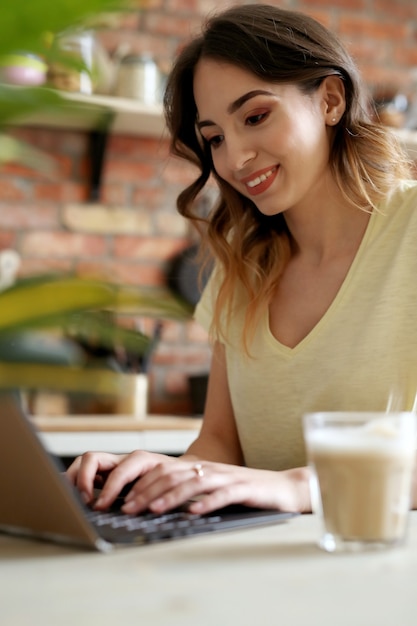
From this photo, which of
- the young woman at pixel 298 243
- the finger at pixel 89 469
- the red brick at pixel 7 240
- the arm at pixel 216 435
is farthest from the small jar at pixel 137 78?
the finger at pixel 89 469

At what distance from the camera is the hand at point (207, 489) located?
0.86m

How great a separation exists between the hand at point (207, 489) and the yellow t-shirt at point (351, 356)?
52 centimetres

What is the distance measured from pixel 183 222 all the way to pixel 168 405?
67 cm

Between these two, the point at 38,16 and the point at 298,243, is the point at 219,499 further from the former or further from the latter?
the point at 298,243

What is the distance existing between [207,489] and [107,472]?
0.25 m

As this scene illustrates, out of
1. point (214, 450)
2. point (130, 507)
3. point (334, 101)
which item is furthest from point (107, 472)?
point (334, 101)

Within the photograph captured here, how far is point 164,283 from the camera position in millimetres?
3074

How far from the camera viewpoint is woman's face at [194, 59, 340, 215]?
59.3 inches

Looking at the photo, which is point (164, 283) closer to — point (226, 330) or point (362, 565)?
point (226, 330)

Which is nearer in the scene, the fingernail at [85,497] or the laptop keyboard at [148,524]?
the laptop keyboard at [148,524]

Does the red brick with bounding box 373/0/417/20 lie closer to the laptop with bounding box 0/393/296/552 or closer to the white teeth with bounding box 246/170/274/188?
the white teeth with bounding box 246/170/274/188

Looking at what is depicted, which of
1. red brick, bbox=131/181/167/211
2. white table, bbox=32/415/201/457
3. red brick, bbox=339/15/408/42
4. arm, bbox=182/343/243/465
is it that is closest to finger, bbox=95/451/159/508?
arm, bbox=182/343/243/465

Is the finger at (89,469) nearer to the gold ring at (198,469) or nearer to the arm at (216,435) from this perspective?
the arm at (216,435)

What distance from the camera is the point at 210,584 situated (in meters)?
0.63
